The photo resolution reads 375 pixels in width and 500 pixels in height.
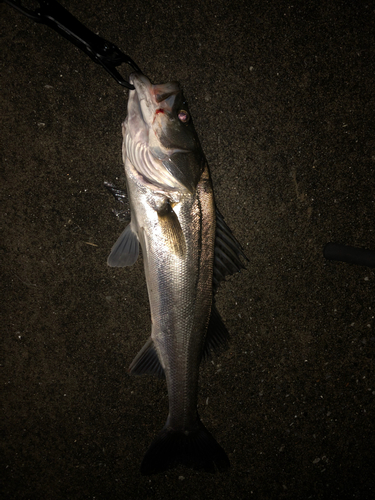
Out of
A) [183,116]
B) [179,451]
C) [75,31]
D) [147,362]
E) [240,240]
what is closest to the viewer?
[75,31]

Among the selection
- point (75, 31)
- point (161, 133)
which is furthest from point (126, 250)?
point (75, 31)

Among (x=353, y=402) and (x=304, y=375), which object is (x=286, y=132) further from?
(x=353, y=402)

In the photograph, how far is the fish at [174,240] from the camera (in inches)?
68.4

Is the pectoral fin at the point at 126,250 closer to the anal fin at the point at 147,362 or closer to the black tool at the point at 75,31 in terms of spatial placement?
the anal fin at the point at 147,362

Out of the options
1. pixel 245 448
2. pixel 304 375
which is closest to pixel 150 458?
pixel 245 448

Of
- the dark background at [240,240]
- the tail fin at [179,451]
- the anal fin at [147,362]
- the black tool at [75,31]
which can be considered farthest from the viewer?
the dark background at [240,240]

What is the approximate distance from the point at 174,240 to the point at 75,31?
1.31 meters

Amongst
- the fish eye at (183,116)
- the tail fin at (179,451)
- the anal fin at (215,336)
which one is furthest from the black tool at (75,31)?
the tail fin at (179,451)

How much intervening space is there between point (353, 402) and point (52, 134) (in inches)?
129

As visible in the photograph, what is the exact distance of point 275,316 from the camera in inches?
96.6

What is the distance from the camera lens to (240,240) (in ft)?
7.80

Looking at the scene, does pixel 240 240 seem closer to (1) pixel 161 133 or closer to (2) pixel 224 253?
(2) pixel 224 253

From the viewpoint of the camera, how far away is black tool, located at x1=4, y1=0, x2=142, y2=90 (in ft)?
5.27

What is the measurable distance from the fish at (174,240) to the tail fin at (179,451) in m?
0.02
